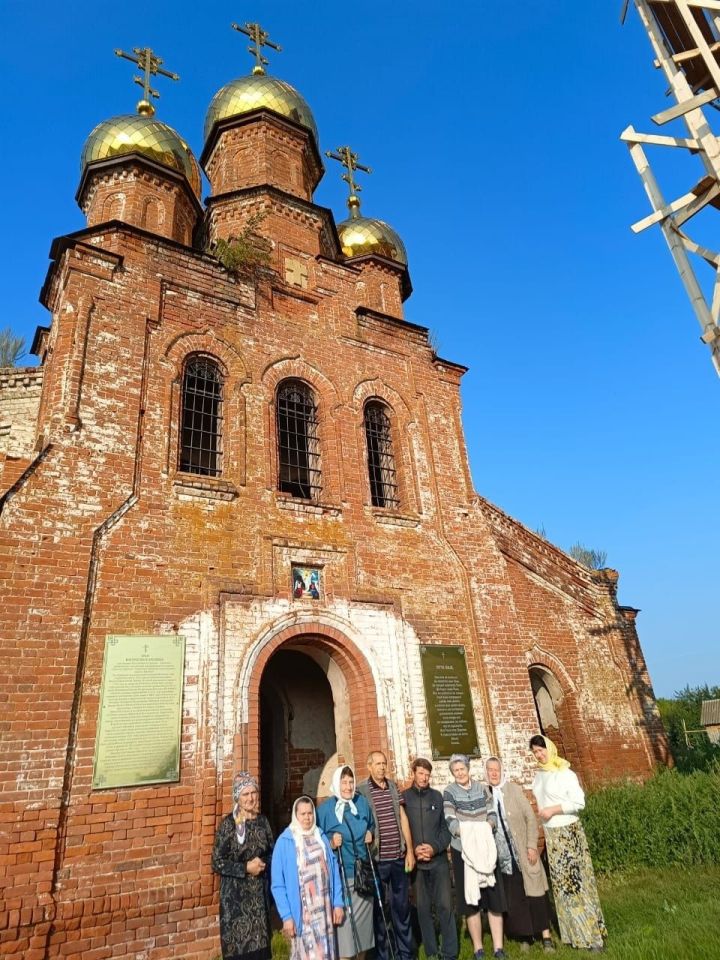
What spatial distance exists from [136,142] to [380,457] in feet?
25.3

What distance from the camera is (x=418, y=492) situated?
11.0m

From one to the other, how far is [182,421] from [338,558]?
307 centimetres

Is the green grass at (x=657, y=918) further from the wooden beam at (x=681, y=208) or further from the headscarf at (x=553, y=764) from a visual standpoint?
the wooden beam at (x=681, y=208)

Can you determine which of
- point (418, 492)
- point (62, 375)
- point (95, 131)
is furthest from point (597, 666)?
point (95, 131)

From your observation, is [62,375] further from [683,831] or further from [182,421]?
[683,831]

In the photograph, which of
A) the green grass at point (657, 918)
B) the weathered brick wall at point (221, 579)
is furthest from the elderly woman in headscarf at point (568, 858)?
the weathered brick wall at point (221, 579)

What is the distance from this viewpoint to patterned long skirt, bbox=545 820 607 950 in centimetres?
534

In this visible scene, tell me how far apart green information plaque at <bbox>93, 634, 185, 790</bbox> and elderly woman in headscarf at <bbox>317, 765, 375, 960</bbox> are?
2474 mm

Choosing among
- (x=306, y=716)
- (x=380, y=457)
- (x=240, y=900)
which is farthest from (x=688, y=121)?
(x=306, y=716)

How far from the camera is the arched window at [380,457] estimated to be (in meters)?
11.0

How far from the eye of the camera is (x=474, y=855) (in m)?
5.71

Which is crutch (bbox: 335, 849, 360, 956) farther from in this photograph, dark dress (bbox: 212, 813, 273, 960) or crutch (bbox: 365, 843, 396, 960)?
dark dress (bbox: 212, 813, 273, 960)

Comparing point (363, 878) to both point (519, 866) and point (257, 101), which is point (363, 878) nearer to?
point (519, 866)

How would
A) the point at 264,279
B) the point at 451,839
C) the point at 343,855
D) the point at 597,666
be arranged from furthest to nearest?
the point at 597,666
the point at 264,279
the point at 451,839
the point at 343,855
